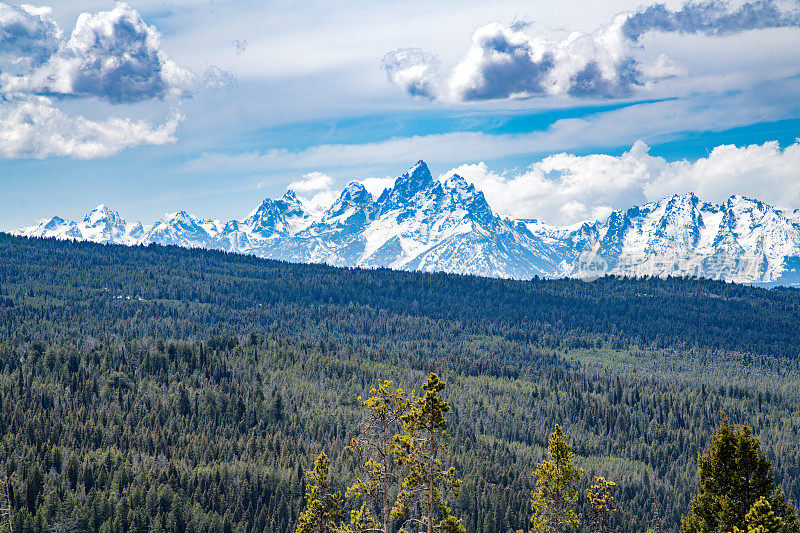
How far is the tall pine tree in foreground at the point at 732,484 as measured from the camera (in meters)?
46.1

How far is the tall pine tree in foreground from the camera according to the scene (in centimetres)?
4612

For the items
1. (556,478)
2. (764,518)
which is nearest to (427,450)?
(556,478)

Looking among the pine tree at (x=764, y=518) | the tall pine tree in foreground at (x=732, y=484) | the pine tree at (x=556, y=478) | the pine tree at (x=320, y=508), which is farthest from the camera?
the pine tree at (x=556, y=478)

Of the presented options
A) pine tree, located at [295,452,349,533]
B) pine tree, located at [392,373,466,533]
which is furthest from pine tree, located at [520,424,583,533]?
pine tree, located at [392,373,466,533]

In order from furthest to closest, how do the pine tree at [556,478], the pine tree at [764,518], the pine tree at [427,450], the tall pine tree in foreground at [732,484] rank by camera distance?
the pine tree at [556,478]
the tall pine tree in foreground at [732,484]
the pine tree at [427,450]
the pine tree at [764,518]

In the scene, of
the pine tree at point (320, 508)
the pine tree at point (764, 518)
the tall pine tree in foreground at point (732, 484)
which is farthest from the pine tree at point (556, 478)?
the pine tree at point (764, 518)

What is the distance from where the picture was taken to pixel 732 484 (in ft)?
154

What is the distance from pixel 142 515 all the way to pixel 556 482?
391ft

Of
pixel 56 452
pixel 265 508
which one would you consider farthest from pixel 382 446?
pixel 56 452

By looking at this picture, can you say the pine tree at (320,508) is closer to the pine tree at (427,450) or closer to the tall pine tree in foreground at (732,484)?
the pine tree at (427,450)

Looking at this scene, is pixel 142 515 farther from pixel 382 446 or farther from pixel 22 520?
pixel 382 446

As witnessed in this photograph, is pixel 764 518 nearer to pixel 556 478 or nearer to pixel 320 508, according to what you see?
pixel 556 478

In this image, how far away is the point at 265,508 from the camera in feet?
575

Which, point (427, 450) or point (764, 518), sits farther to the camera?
point (427, 450)
